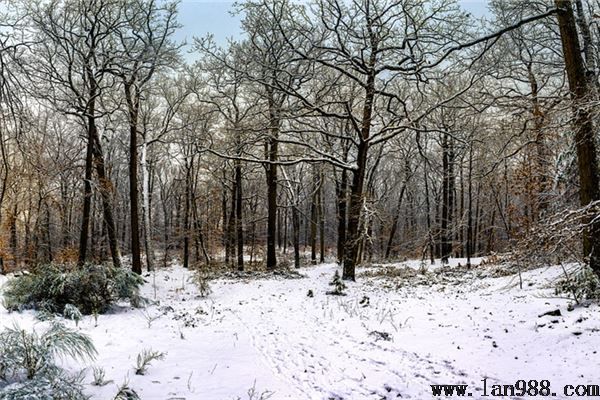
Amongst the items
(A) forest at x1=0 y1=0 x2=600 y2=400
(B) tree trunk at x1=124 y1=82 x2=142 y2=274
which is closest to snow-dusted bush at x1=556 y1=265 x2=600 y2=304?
(A) forest at x1=0 y1=0 x2=600 y2=400

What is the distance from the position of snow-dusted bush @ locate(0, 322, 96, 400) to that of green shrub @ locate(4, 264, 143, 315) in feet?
9.60

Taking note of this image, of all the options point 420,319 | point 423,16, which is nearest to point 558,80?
point 423,16

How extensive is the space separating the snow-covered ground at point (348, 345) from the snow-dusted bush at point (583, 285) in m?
0.32

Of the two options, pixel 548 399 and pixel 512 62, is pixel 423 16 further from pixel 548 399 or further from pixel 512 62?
pixel 548 399

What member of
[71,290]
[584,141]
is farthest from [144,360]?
[584,141]

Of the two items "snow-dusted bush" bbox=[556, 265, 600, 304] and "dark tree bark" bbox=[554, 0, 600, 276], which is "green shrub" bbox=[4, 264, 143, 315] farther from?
"dark tree bark" bbox=[554, 0, 600, 276]

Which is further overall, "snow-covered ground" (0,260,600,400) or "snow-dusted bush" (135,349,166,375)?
"snow-dusted bush" (135,349,166,375)

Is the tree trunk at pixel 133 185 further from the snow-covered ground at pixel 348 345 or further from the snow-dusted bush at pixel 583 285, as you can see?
the snow-dusted bush at pixel 583 285

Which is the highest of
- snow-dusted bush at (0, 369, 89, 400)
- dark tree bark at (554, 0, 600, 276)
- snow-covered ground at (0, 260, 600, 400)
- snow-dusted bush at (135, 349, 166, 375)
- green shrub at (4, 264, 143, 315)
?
dark tree bark at (554, 0, 600, 276)

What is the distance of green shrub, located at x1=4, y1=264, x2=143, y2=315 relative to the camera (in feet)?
24.4

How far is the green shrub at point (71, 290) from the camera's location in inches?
293

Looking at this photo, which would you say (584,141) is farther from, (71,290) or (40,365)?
(71,290)

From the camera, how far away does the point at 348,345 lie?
6203 millimetres

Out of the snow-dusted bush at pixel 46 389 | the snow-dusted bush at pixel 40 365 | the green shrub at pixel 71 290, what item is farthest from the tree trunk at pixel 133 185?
the snow-dusted bush at pixel 46 389
